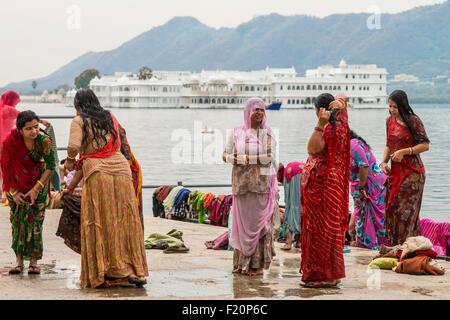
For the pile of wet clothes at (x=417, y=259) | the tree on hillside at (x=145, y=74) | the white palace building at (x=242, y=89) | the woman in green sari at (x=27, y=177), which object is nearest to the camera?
the woman in green sari at (x=27, y=177)

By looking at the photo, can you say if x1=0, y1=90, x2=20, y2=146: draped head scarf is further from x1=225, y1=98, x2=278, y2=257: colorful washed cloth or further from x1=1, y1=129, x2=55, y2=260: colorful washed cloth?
x1=225, y1=98, x2=278, y2=257: colorful washed cloth

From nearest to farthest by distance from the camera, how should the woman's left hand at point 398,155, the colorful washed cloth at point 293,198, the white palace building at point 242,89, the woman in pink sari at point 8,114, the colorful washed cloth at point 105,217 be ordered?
the colorful washed cloth at point 105,217, the woman's left hand at point 398,155, the colorful washed cloth at point 293,198, the woman in pink sari at point 8,114, the white palace building at point 242,89

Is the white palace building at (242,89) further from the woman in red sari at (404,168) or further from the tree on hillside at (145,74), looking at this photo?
the woman in red sari at (404,168)

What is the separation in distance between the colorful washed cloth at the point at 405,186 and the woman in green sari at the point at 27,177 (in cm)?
302

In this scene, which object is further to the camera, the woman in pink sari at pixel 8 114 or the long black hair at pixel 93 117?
the woman in pink sari at pixel 8 114

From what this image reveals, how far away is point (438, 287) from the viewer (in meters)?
7.31

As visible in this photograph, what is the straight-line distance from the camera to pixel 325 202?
23.6 feet

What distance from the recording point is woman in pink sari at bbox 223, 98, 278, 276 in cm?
797

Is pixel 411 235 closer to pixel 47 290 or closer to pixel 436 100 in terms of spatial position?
pixel 47 290

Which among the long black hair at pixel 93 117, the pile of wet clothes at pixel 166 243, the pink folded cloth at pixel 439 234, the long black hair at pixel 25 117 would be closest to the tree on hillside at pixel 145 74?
the pile of wet clothes at pixel 166 243

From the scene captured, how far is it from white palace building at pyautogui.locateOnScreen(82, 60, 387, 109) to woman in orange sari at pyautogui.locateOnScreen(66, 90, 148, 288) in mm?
136395

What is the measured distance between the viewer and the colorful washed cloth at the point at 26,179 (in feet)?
24.8

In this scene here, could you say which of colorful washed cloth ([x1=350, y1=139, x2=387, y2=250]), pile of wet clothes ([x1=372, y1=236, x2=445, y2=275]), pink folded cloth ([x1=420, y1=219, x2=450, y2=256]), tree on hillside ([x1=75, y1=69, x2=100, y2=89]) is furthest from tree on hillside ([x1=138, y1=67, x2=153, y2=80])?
pile of wet clothes ([x1=372, y1=236, x2=445, y2=275])
